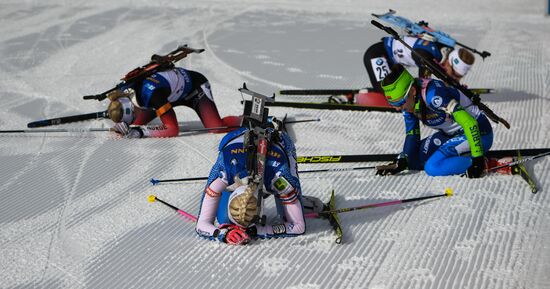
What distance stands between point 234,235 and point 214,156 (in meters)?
2.65

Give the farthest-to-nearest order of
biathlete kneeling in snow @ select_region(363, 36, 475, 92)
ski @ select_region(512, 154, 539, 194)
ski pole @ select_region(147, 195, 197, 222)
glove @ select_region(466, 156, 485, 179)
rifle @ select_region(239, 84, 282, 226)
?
biathlete kneeling in snow @ select_region(363, 36, 475, 92) → glove @ select_region(466, 156, 485, 179) → ski @ select_region(512, 154, 539, 194) → ski pole @ select_region(147, 195, 197, 222) → rifle @ select_region(239, 84, 282, 226)

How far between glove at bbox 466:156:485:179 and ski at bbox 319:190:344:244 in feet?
4.98

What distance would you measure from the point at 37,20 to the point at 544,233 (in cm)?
1282

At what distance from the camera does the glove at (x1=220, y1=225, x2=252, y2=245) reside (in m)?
5.95

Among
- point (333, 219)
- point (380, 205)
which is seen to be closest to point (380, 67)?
point (380, 205)

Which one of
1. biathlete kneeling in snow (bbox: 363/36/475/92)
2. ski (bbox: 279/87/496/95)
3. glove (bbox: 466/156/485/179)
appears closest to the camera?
glove (bbox: 466/156/485/179)

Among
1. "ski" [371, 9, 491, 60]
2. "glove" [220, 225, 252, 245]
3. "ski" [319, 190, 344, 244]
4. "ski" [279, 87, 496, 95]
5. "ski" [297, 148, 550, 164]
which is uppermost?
"ski" [371, 9, 491, 60]

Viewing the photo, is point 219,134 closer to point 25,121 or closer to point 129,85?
point 129,85

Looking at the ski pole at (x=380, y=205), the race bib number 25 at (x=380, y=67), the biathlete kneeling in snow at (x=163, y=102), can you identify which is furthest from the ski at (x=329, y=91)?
the ski pole at (x=380, y=205)

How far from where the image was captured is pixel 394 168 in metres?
7.57

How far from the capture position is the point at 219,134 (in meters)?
9.18

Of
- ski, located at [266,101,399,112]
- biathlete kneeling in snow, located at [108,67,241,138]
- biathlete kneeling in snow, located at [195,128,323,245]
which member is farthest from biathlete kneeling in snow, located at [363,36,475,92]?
biathlete kneeling in snow, located at [195,128,323,245]

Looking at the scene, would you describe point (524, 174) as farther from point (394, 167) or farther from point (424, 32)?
point (424, 32)

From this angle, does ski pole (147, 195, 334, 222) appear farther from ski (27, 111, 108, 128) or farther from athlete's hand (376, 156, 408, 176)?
ski (27, 111, 108, 128)
